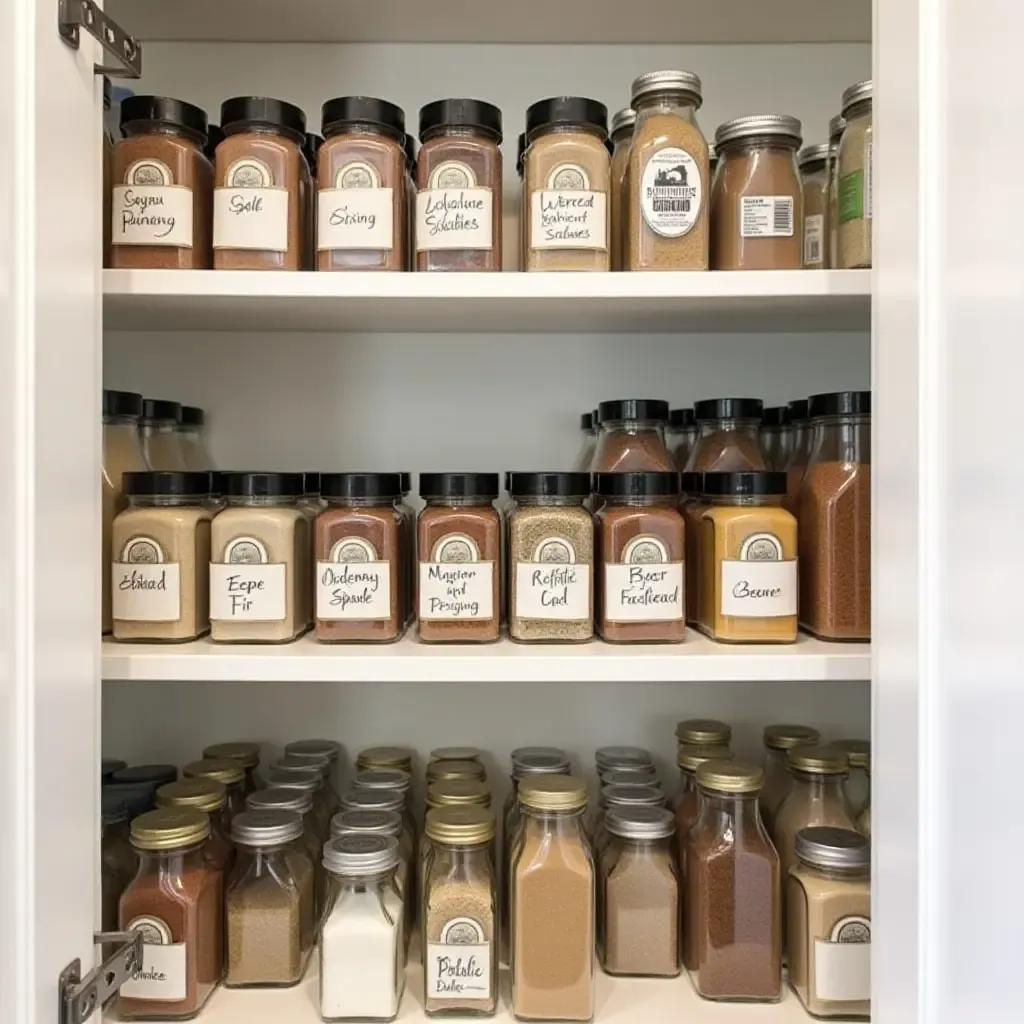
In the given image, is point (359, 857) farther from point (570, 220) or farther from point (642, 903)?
point (570, 220)

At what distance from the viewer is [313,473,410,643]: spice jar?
86cm

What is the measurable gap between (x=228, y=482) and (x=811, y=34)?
2.79ft

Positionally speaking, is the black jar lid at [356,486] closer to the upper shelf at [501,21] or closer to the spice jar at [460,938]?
the spice jar at [460,938]

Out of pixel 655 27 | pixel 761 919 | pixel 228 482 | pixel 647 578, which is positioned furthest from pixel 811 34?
pixel 761 919

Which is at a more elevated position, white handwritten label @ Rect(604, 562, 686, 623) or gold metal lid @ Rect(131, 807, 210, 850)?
white handwritten label @ Rect(604, 562, 686, 623)

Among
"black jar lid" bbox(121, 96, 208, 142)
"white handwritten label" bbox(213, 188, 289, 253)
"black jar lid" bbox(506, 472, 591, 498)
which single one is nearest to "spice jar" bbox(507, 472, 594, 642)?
"black jar lid" bbox(506, 472, 591, 498)

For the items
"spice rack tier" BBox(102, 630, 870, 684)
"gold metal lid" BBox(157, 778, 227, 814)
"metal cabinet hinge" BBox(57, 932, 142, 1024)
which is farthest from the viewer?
"gold metal lid" BBox(157, 778, 227, 814)

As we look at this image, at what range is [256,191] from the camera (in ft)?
2.78

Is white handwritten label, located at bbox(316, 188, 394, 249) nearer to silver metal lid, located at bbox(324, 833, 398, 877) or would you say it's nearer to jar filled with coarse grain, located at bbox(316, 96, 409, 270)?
jar filled with coarse grain, located at bbox(316, 96, 409, 270)

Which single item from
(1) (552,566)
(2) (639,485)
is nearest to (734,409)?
(2) (639,485)

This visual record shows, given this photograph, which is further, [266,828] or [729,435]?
[729,435]

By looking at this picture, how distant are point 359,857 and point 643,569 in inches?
14.5

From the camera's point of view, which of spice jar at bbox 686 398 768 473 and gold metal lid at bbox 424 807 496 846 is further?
spice jar at bbox 686 398 768 473

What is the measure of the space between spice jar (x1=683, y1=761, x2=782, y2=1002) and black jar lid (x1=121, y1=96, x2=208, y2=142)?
0.80 m
